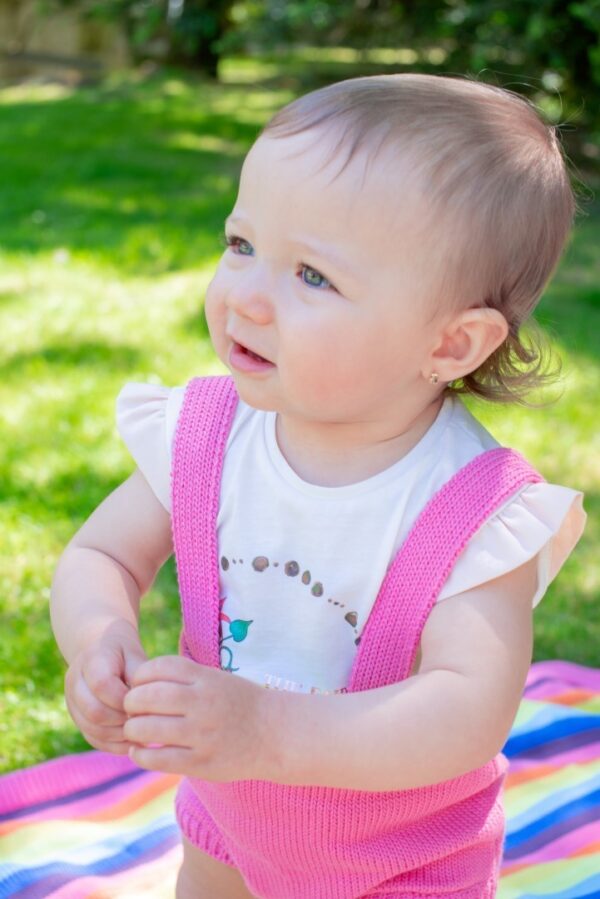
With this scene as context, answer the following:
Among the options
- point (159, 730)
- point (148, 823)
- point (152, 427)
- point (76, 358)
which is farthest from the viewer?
point (76, 358)

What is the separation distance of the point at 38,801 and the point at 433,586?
1087mm

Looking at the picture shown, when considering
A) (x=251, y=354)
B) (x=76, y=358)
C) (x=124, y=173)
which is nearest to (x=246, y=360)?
(x=251, y=354)

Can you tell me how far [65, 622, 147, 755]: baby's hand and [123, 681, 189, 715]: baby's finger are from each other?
0.45ft

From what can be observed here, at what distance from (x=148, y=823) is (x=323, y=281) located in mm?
1264

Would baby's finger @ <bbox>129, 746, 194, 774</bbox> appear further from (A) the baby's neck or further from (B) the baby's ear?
(B) the baby's ear

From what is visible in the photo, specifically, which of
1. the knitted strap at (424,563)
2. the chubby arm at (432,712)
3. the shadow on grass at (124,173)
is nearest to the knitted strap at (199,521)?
the knitted strap at (424,563)

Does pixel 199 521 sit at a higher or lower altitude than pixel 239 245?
lower

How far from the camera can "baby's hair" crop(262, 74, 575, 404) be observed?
4.89ft

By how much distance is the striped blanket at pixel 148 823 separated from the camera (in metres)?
2.12

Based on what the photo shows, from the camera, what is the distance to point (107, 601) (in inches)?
65.6

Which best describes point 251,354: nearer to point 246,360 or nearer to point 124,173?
point 246,360

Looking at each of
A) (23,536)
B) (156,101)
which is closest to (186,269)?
(23,536)

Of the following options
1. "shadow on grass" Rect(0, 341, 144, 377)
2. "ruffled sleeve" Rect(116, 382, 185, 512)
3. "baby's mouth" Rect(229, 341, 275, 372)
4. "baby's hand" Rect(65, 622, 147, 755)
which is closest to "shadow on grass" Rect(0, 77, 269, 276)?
"shadow on grass" Rect(0, 341, 144, 377)

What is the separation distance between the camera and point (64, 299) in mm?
4781
